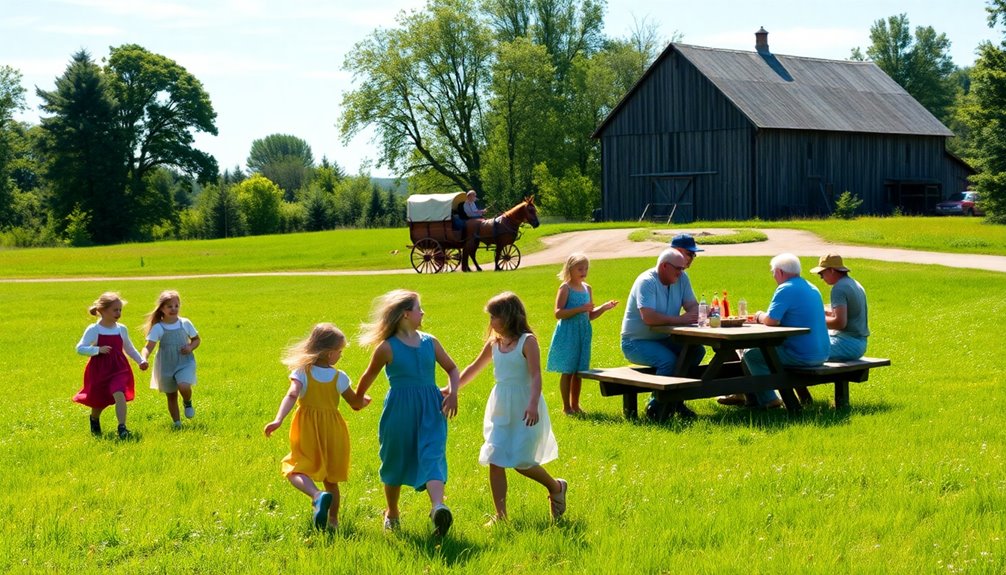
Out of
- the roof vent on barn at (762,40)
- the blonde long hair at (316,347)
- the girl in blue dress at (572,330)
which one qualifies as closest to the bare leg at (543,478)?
the blonde long hair at (316,347)

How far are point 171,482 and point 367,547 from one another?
2.33 metres

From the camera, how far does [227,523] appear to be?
21.3ft

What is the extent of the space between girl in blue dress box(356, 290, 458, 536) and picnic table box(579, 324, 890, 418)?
3.32 metres

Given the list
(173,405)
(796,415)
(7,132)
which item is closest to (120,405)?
(173,405)

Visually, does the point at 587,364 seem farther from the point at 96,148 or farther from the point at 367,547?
the point at 96,148

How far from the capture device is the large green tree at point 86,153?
7400 centimetres

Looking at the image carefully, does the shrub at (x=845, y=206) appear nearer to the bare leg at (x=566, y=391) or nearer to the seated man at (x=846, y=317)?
the seated man at (x=846, y=317)

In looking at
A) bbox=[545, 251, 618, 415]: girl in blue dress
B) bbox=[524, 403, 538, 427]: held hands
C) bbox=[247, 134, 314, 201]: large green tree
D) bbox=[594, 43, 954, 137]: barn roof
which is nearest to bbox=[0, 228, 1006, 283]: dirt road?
bbox=[594, 43, 954, 137]: barn roof

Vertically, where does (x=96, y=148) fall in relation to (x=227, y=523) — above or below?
above

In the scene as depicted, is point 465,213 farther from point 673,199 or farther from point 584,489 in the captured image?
point 584,489

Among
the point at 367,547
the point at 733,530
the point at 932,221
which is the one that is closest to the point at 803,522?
the point at 733,530

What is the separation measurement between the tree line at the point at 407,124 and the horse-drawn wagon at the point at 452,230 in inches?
1447

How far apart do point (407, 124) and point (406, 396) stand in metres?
69.8

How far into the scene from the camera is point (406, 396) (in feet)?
21.6
